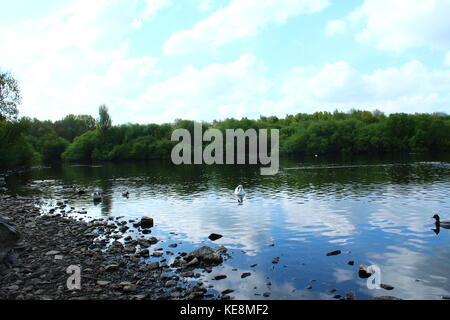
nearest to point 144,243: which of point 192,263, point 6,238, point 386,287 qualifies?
point 192,263

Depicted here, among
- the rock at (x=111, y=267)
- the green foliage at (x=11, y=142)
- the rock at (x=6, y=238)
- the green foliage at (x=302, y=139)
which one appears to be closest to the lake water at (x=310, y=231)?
the rock at (x=111, y=267)

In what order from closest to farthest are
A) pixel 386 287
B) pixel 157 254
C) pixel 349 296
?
pixel 349 296
pixel 386 287
pixel 157 254

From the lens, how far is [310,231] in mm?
23375

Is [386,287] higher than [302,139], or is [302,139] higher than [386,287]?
[302,139]

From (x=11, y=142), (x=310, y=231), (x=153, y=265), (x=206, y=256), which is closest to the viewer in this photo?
(x=153, y=265)

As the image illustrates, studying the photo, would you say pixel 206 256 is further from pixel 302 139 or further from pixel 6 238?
pixel 302 139

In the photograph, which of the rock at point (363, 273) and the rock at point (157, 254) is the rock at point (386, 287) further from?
the rock at point (157, 254)

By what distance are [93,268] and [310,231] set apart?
47.9 feet

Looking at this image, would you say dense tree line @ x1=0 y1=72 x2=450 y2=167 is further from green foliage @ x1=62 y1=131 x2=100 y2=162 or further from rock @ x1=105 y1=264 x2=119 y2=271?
rock @ x1=105 y1=264 x2=119 y2=271

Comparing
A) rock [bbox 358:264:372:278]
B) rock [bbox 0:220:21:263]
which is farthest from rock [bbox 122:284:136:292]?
rock [bbox 358:264:372:278]

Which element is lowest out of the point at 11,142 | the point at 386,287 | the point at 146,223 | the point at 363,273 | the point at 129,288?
the point at 386,287
